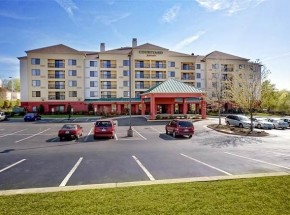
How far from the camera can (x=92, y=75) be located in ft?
204

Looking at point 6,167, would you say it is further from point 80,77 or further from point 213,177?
point 80,77

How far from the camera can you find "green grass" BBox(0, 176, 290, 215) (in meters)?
6.05

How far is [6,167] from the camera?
11289mm

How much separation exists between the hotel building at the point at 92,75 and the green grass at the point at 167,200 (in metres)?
50.2

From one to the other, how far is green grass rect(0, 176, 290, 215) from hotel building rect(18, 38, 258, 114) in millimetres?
50218

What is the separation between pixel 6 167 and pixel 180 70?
58279mm

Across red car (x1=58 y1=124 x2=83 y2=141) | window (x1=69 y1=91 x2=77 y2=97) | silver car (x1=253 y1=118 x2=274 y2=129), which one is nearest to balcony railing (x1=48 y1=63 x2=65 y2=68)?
window (x1=69 y1=91 x2=77 y2=97)

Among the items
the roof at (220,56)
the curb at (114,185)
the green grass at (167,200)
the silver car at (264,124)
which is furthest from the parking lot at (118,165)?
the roof at (220,56)

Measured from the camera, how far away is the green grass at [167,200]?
605cm

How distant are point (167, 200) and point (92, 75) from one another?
58294 millimetres

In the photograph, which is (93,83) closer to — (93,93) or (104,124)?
(93,93)

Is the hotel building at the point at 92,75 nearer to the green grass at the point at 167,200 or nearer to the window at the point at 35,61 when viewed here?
the window at the point at 35,61

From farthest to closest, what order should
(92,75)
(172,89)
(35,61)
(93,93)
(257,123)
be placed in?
(93,93) < (92,75) < (35,61) < (172,89) < (257,123)

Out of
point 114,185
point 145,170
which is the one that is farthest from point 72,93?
point 114,185
